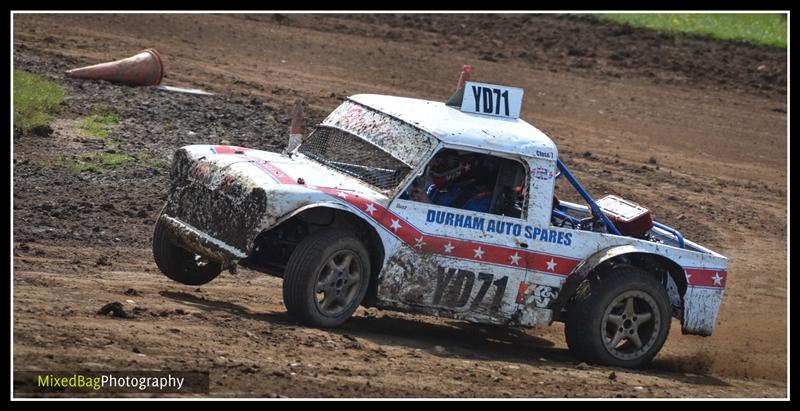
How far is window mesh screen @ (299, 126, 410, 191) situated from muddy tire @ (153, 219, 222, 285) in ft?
4.23

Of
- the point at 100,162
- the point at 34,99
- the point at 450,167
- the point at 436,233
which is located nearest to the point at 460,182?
the point at 450,167

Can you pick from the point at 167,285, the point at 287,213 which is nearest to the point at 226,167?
the point at 287,213

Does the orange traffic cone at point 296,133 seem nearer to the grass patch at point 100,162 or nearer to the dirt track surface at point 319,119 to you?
the dirt track surface at point 319,119

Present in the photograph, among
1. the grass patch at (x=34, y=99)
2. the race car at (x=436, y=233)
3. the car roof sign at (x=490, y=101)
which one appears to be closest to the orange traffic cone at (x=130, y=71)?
the grass patch at (x=34, y=99)

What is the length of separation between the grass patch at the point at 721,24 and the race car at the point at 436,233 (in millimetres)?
17521

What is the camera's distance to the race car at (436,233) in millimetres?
10023

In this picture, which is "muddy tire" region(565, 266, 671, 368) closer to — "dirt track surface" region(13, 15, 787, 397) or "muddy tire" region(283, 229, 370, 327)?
"dirt track surface" region(13, 15, 787, 397)

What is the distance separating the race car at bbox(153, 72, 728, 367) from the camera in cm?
1002

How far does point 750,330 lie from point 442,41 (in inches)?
523

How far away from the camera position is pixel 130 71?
18.9 m

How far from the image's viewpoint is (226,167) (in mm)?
10367

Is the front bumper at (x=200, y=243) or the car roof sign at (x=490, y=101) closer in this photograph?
the front bumper at (x=200, y=243)

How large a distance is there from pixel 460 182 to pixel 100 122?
296 inches

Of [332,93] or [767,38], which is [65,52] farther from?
[767,38]
